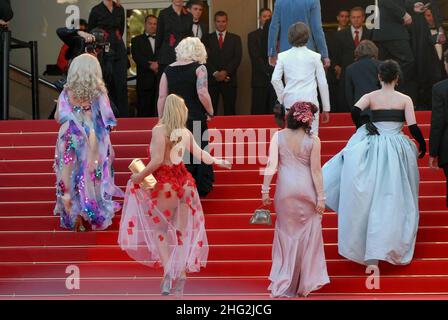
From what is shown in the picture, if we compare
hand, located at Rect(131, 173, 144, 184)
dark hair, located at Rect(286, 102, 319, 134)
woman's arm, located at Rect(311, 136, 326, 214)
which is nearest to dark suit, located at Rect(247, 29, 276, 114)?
dark hair, located at Rect(286, 102, 319, 134)

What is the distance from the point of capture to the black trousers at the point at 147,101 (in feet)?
58.7

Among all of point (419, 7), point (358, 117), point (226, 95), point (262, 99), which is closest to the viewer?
point (358, 117)

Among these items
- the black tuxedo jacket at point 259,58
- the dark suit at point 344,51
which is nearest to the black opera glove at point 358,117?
the dark suit at point 344,51

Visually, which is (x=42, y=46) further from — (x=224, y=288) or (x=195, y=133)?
(x=224, y=288)

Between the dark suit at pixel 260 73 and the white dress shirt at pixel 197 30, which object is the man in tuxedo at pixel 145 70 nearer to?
the white dress shirt at pixel 197 30

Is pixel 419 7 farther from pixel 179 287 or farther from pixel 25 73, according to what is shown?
pixel 25 73

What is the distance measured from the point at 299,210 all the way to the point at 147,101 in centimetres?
758

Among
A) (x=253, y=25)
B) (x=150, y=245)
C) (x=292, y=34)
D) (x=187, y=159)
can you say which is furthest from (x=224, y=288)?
(x=253, y=25)

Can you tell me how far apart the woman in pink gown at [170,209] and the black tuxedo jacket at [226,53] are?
6.98 m

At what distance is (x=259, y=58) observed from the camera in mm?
17719

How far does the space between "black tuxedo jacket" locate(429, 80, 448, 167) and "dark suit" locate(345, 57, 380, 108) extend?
4.97 feet

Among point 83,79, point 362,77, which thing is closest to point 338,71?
point 362,77

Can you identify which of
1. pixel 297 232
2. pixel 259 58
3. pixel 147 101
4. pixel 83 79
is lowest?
pixel 297 232

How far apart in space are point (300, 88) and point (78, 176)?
2.52m
